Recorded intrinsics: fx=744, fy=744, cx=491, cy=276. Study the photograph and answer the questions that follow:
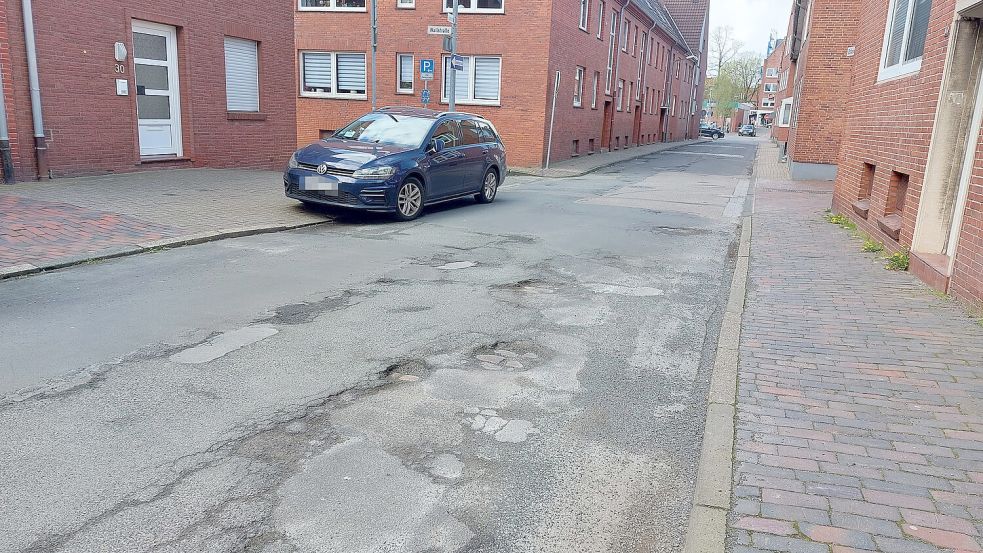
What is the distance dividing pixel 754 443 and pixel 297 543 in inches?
92.3

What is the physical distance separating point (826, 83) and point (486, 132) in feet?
40.6

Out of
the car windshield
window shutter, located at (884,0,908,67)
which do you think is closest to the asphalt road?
the car windshield

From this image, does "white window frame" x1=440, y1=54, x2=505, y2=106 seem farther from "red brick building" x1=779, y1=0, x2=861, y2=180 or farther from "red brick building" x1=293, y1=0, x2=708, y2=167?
"red brick building" x1=779, y1=0, x2=861, y2=180

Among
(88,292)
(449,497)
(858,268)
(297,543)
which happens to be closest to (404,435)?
(449,497)

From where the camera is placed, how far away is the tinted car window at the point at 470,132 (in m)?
13.6

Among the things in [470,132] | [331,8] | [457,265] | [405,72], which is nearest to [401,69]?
[405,72]

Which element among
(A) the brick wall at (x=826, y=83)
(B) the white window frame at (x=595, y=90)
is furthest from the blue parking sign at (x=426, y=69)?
(B) the white window frame at (x=595, y=90)

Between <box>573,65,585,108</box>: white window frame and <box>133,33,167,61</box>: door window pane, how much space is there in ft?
56.9

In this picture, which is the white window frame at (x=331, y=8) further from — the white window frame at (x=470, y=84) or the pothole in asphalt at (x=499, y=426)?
the pothole in asphalt at (x=499, y=426)

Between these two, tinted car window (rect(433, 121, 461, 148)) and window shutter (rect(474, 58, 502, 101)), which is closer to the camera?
tinted car window (rect(433, 121, 461, 148))

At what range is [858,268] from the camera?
27.6ft

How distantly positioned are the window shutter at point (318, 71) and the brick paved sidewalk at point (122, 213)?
49.0 feet

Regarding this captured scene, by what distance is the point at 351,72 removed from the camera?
90.7 ft

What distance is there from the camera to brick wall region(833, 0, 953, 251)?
8234 millimetres
